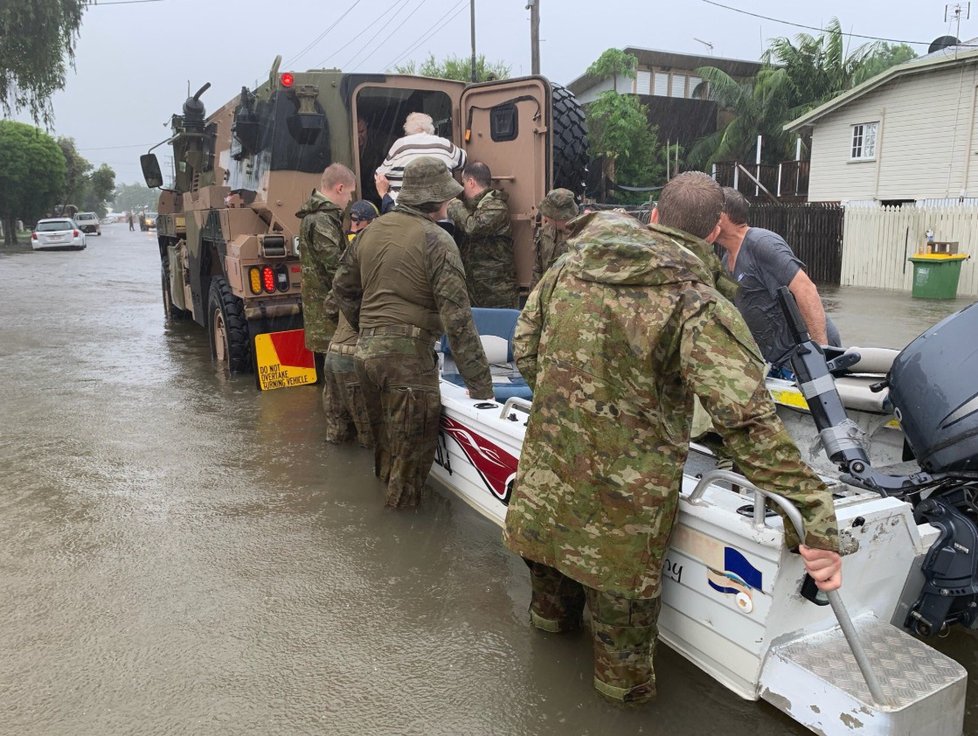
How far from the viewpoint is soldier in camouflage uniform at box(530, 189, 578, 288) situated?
18.3 ft

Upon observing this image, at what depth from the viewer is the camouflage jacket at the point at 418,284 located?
3787 mm

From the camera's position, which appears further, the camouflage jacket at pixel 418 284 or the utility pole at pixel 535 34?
the utility pole at pixel 535 34

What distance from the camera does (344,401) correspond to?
503cm

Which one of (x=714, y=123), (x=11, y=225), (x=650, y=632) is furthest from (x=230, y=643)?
(x=11, y=225)

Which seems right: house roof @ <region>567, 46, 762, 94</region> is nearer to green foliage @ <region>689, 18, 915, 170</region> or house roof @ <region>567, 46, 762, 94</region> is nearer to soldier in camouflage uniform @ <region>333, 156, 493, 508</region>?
green foliage @ <region>689, 18, 915, 170</region>

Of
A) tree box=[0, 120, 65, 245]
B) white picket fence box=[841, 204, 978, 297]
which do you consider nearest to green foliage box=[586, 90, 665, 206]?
white picket fence box=[841, 204, 978, 297]

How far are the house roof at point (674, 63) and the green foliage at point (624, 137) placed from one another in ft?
27.1

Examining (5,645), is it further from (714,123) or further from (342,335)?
(714,123)

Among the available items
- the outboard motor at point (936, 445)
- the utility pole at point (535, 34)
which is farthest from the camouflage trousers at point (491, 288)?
the utility pole at point (535, 34)

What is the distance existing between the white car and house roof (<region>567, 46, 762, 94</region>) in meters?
21.3

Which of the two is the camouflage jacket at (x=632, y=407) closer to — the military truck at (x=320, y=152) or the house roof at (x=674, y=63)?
the military truck at (x=320, y=152)

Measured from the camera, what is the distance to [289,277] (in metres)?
6.40

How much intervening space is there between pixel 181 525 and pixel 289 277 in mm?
2810

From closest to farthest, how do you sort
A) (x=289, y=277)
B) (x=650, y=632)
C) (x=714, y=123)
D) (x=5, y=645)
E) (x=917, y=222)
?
(x=650, y=632), (x=5, y=645), (x=289, y=277), (x=917, y=222), (x=714, y=123)
